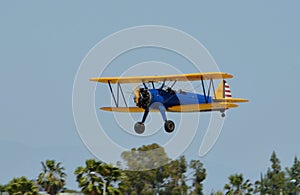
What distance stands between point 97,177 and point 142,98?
26.5 metres

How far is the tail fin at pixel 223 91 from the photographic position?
65.4 metres

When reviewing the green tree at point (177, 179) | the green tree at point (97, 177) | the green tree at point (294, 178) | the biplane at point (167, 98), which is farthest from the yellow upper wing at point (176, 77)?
the green tree at point (294, 178)

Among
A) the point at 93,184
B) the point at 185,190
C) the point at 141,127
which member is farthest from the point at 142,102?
the point at 185,190

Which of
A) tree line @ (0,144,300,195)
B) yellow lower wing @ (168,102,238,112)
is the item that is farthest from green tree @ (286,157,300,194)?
yellow lower wing @ (168,102,238,112)

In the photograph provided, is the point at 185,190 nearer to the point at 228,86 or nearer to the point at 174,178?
the point at 174,178

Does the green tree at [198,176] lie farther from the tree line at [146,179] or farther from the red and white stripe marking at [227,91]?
the red and white stripe marking at [227,91]

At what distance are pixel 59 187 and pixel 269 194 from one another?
45.5 metres

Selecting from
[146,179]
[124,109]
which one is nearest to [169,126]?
[124,109]

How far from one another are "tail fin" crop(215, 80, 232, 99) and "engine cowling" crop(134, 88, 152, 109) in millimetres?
9919

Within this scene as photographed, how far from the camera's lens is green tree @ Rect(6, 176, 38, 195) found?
82688mm

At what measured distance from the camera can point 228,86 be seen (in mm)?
66812

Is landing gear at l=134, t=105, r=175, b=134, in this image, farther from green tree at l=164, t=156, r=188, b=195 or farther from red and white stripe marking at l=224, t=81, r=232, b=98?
green tree at l=164, t=156, r=188, b=195

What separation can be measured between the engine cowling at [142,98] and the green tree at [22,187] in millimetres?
28781

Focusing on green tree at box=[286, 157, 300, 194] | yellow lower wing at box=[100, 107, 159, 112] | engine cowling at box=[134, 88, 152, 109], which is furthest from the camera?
green tree at box=[286, 157, 300, 194]
